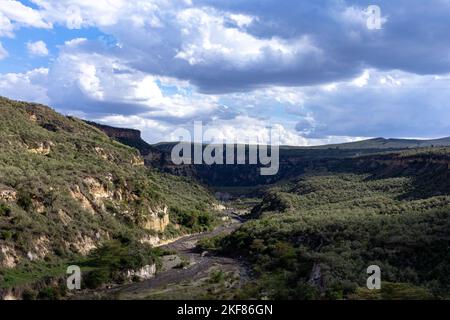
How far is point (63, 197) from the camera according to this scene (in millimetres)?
87000

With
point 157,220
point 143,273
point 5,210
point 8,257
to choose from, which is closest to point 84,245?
point 143,273

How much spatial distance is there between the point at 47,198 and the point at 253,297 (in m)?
40.5

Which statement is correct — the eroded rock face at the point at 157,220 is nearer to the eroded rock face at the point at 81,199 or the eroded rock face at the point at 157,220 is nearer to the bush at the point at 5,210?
the eroded rock face at the point at 81,199

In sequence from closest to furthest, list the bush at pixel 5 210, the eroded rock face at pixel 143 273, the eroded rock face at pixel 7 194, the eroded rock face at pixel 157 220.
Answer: the bush at pixel 5 210 → the eroded rock face at pixel 143 273 → the eroded rock face at pixel 7 194 → the eroded rock face at pixel 157 220

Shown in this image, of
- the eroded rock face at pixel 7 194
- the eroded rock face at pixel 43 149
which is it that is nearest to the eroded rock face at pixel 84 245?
the eroded rock face at pixel 7 194

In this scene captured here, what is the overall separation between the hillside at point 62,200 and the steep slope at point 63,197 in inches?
6.2

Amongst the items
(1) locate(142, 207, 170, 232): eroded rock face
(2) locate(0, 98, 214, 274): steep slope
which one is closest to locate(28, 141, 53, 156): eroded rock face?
(2) locate(0, 98, 214, 274): steep slope

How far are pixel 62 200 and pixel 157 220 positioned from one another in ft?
92.6

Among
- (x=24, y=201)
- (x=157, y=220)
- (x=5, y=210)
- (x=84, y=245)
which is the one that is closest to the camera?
(x=5, y=210)

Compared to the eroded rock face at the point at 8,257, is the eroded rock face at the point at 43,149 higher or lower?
higher

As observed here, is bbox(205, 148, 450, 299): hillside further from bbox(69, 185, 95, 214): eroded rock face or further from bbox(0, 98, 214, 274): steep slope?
bbox(69, 185, 95, 214): eroded rock face

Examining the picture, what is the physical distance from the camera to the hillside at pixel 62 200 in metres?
70.2

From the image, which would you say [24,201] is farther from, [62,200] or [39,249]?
[39,249]
